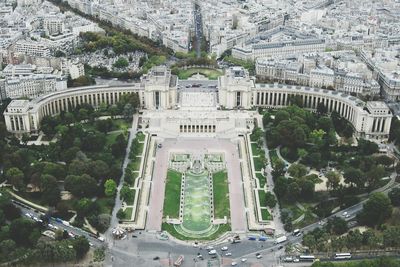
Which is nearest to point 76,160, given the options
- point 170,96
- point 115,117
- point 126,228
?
point 126,228

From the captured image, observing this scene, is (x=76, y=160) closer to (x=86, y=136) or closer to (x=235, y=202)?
(x=86, y=136)

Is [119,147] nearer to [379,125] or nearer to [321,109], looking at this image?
[321,109]

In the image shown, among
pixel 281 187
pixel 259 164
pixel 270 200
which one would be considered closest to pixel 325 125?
→ pixel 259 164

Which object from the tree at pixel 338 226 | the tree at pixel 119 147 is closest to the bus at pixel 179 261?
the tree at pixel 338 226

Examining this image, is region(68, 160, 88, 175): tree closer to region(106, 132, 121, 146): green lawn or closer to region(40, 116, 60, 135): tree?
region(106, 132, 121, 146): green lawn

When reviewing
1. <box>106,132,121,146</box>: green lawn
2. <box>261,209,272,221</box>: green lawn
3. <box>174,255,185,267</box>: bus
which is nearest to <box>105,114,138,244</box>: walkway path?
<box>106,132,121,146</box>: green lawn

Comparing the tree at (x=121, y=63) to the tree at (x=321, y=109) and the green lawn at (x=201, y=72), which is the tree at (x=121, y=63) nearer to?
the green lawn at (x=201, y=72)
